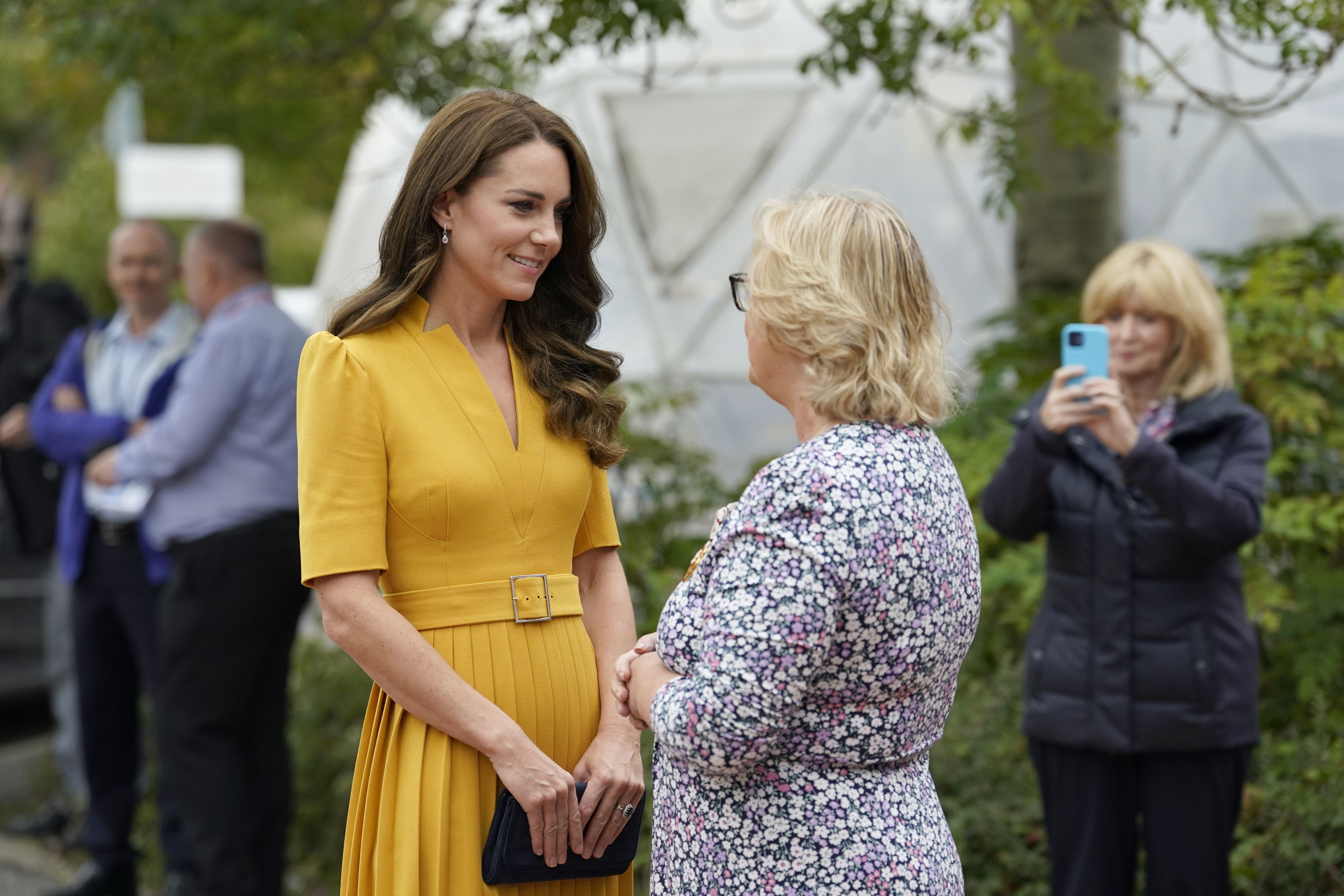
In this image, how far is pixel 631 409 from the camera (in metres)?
6.43

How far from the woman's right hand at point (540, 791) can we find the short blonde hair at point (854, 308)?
2.55 ft

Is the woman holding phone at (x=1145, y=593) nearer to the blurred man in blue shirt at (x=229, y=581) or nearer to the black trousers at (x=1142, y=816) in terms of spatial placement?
the black trousers at (x=1142, y=816)

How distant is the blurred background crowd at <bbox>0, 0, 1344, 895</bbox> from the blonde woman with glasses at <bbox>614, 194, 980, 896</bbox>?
32cm

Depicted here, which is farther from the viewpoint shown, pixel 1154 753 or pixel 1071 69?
pixel 1071 69

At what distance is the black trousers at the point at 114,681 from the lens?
5.11 meters

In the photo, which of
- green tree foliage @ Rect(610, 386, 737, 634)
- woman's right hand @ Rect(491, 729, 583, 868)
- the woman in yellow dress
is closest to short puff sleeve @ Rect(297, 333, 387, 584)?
the woman in yellow dress

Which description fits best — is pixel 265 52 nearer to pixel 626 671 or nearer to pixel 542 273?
pixel 542 273

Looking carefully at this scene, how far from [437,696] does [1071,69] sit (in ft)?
12.6

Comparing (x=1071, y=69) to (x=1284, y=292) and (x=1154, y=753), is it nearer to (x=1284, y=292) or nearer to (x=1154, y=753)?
(x=1284, y=292)

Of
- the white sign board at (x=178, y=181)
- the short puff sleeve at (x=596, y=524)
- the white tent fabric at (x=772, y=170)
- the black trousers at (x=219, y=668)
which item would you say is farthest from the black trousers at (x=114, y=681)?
the white sign board at (x=178, y=181)

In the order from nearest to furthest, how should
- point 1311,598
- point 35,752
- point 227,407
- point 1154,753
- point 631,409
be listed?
point 1154,753 → point 1311,598 → point 227,407 → point 631,409 → point 35,752

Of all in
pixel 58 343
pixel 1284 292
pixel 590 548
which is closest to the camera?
pixel 590 548

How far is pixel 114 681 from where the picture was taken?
17.5 feet

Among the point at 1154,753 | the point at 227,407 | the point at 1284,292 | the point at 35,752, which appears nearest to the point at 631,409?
the point at 227,407
